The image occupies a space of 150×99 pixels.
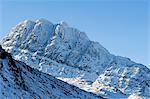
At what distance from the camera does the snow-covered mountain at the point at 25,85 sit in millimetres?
29205

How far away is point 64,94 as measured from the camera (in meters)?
37.6

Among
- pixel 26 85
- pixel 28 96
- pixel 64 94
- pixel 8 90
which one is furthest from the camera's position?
pixel 64 94

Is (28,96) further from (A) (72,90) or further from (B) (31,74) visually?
(A) (72,90)

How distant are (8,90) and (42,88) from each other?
6.74 meters

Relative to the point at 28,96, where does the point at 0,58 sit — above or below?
above

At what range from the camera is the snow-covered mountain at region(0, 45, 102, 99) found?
29.2 meters

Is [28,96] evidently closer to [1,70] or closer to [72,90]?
[1,70]

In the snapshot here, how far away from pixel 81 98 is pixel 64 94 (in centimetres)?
239

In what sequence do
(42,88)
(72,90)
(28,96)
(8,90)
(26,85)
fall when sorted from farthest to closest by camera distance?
(72,90), (42,88), (26,85), (28,96), (8,90)

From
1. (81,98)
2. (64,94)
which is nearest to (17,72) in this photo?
(64,94)

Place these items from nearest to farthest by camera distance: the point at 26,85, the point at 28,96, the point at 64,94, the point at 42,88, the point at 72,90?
the point at 28,96 < the point at 26,85 < the point at 42,88 < the point at 64,94 < the point at 72,90

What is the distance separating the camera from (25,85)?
107 ft

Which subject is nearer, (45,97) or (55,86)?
(45,97)

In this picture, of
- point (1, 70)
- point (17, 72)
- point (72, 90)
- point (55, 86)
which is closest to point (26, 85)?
point (17, 72)
